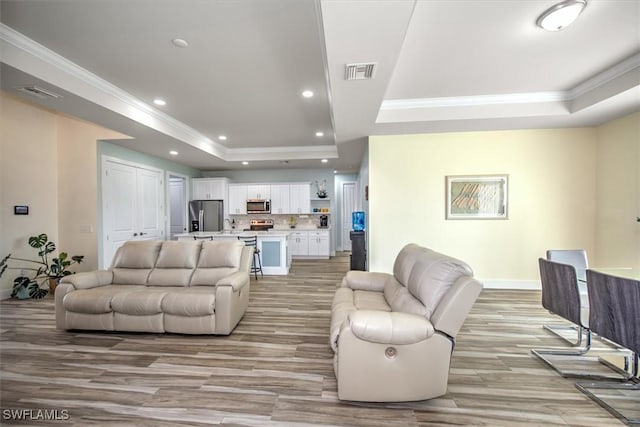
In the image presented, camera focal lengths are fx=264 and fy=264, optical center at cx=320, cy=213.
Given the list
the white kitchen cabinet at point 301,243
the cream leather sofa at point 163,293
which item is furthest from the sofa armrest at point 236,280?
the white kitchen cabinet at point 301,243

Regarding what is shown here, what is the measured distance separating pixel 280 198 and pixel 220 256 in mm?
4559

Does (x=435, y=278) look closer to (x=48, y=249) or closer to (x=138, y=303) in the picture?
(x=138, y=303)

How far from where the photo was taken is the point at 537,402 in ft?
6.24

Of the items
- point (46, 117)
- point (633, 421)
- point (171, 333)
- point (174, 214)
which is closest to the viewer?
point (633, 421)

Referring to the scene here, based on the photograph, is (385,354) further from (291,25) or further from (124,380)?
(291,25)

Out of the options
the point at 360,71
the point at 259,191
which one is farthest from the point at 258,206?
the point at 360,71

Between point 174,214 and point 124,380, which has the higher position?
point 174,214

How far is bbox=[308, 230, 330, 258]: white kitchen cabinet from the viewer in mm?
7598

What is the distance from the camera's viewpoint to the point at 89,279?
10.4 ft

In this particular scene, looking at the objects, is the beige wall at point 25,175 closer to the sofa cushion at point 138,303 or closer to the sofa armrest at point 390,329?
the sofa cushion at point 138,303

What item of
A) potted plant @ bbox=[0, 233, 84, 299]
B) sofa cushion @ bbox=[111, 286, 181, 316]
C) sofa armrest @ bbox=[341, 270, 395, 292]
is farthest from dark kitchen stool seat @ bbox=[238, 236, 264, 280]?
sofa armrest @ bbox=[341, 270, 395, 292]

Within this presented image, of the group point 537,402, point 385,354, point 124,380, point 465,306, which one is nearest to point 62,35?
point 124,380

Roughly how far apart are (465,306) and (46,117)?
700cm

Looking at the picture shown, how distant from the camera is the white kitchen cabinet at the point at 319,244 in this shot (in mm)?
7598
